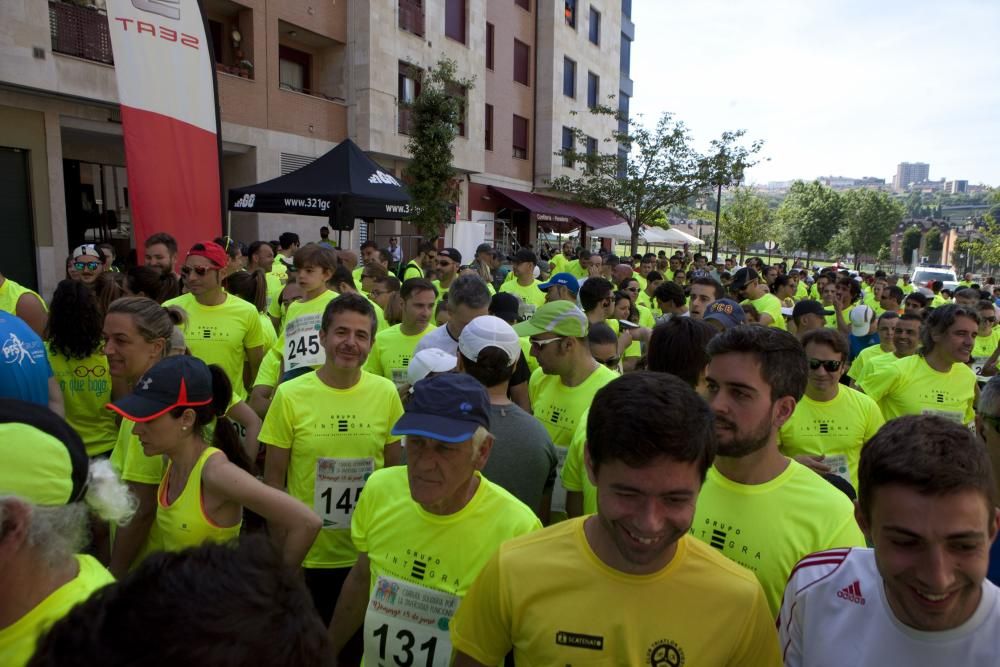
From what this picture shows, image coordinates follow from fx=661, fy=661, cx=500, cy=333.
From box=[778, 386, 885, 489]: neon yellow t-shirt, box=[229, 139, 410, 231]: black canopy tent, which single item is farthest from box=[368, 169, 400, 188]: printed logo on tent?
box=[778, 386, 885, 489]: neon yellow t-shirt

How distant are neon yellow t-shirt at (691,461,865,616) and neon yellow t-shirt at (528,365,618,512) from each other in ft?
4.38

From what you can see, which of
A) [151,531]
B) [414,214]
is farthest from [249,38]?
[151,531]

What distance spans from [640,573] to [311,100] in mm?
20071

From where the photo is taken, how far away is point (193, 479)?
2684 millimetres

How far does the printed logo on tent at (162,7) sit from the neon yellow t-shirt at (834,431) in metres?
9.09

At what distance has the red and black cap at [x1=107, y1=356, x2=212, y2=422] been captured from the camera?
8.57 ft

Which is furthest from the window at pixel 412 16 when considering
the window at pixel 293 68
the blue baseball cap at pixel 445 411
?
the blue baseball cap at pixel 445 411

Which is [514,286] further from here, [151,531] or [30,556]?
[30,556]

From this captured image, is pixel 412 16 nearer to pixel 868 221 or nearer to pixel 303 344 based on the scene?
pixel 303 344

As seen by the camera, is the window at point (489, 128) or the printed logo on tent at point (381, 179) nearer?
the printed logo on tent at point (381, 179)

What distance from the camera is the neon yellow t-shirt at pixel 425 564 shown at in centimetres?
229

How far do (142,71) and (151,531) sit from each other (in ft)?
25.8

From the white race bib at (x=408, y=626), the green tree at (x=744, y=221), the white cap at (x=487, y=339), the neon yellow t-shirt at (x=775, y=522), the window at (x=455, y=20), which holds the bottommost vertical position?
the white race bib at (x=408, y=626)

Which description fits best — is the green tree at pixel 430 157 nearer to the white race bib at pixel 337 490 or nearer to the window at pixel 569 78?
the white race bib at pixel 337 490
